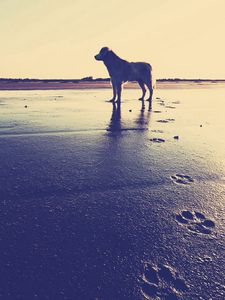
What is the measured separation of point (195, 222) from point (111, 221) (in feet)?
2.33

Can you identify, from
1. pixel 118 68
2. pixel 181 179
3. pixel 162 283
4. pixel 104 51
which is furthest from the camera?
pixel 118 68

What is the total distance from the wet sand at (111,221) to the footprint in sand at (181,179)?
12mm

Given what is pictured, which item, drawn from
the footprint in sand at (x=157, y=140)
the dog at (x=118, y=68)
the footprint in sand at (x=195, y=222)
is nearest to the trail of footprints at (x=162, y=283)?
the footprint in sand at (x=195, y=222)

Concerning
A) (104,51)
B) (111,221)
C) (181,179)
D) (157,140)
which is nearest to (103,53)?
(104,51)

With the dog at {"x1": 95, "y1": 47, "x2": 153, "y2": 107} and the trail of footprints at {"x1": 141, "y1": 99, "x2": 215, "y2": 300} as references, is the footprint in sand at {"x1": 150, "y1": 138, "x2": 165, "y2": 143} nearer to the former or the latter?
the trail of footprints at {"x1": 141, "y1": 99, "x2": 215, "y2": 300}

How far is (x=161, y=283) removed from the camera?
158 cm

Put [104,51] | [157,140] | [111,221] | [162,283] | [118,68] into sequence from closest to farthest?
[162,283] < [111,221] < [157,140] < [104,51] < [118,68]

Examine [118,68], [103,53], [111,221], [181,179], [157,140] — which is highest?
[103,53]

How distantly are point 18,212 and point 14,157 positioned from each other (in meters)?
1.75

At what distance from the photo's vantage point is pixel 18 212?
2.30 m

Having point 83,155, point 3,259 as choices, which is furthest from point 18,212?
point 83,155

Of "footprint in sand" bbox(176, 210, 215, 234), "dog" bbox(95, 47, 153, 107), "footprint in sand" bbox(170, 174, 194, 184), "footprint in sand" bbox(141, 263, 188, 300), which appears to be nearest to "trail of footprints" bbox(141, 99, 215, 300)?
"footprint in sand" bbox(141, 263, 188, 300)

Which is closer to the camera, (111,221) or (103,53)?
(111,221)

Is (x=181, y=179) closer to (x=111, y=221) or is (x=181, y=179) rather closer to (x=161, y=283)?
(x=111, y=221)
